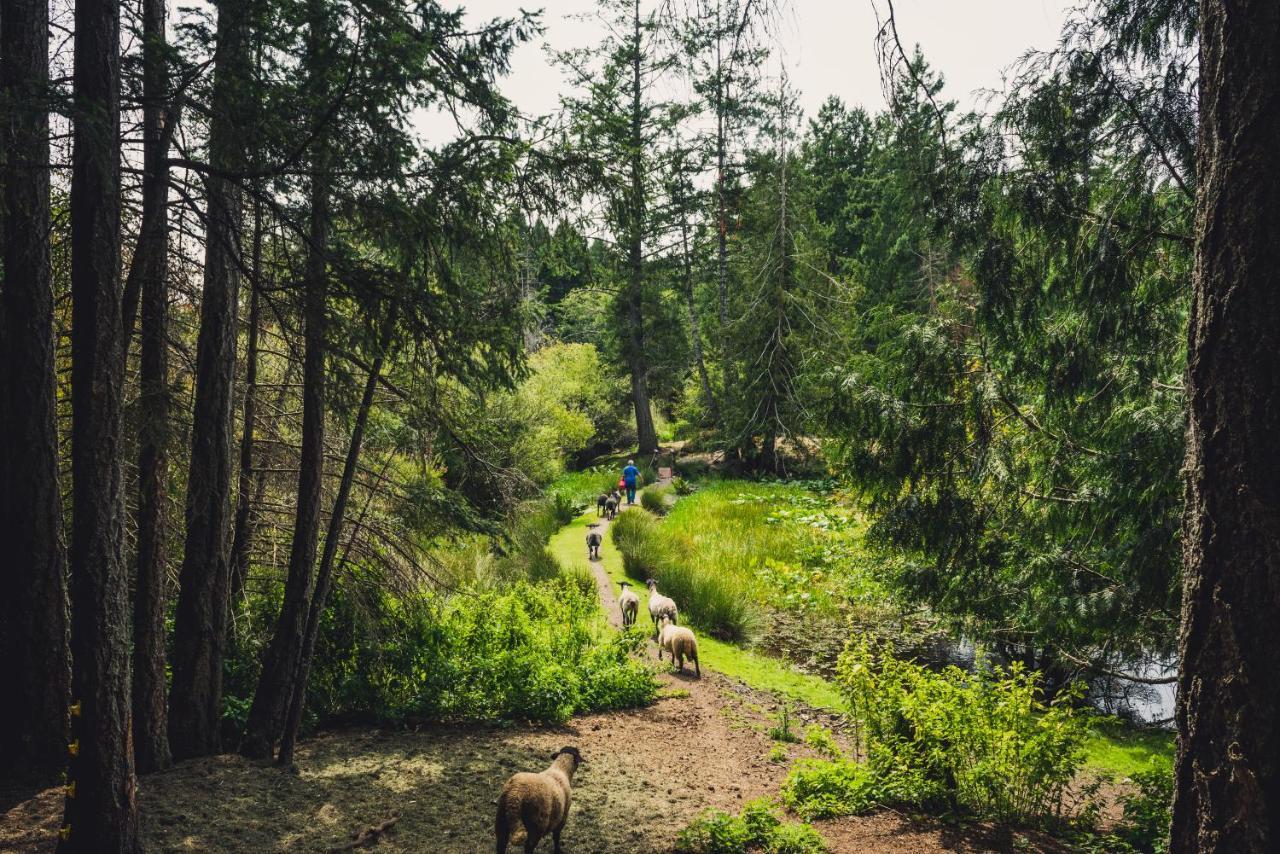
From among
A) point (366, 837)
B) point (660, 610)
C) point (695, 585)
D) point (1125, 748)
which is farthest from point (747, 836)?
point (695, 585)

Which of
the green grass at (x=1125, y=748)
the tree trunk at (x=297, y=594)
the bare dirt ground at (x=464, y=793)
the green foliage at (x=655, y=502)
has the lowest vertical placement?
the green grass at (x=1125, y=748)

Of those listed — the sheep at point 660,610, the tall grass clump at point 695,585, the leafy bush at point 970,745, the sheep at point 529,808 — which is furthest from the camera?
the tall grass clump at point 695,585

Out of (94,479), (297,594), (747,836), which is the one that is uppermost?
(94,479)

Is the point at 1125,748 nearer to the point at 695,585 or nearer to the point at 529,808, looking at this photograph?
the point at 695,585

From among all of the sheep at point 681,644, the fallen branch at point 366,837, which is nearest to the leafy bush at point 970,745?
the fallen branch at point 366,837

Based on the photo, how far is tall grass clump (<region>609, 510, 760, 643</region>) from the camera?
11898 millimetres

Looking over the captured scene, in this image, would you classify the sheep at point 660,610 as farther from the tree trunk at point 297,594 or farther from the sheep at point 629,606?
the tree trunk at point 297,594

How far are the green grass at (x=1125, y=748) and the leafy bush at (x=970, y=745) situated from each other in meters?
2.64

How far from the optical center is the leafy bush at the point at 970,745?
5051 mm

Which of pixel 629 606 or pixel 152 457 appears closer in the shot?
pixel 152 457

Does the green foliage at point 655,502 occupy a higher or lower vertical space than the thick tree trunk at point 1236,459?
lower

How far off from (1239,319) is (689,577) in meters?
11.0

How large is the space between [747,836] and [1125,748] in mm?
5654

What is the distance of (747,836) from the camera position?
492cm
